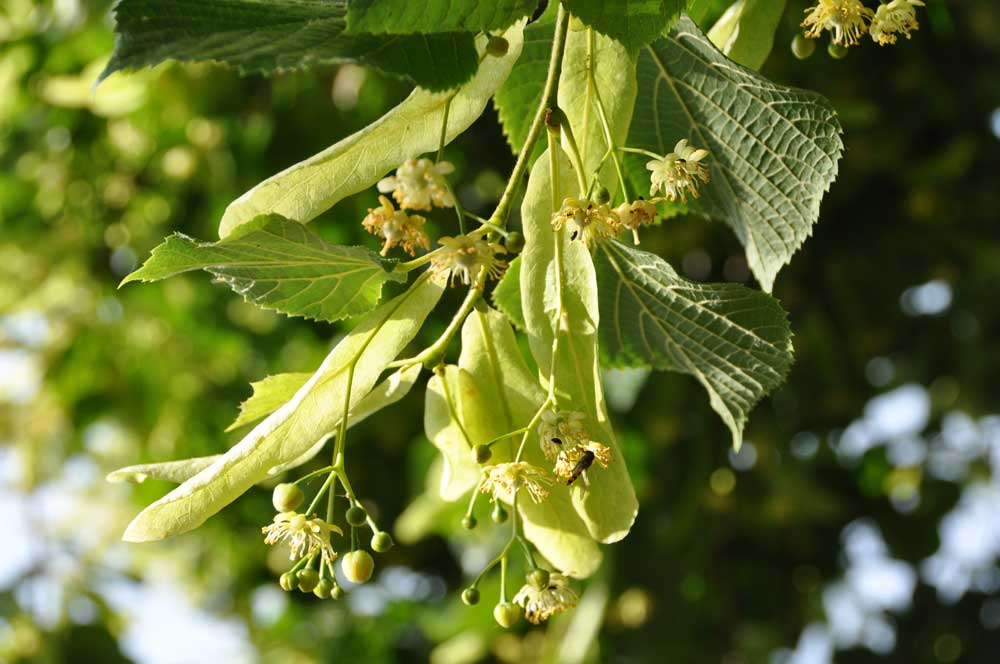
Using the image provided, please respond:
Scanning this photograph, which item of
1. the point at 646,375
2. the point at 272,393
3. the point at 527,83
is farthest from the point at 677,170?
the point at 646,375

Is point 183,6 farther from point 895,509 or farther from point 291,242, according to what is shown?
point 895,509

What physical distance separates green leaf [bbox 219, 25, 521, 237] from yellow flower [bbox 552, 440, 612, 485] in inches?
10.5

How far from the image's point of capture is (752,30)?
1.05m

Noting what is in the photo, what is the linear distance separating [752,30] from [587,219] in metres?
0.36

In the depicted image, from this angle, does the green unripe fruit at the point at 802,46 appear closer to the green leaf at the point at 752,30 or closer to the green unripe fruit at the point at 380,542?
the green leaf at the point at 752,30

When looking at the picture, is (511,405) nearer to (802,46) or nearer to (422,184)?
(422,184)

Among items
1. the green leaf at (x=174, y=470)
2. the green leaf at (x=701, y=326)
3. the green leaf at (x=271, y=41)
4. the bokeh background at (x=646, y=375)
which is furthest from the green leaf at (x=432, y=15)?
the bokeh background at (x=646, y=375)

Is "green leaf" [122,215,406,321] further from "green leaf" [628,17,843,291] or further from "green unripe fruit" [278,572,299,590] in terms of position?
"green leaf" [628,17,843,291]

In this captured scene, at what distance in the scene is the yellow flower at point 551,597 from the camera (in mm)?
954

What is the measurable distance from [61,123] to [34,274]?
2.17 ft

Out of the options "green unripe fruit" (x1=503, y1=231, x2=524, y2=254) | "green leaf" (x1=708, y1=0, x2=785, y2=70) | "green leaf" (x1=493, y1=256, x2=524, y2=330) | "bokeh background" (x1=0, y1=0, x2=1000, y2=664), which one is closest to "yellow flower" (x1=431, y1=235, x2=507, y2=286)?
"green unripe fruit" (x1=503, y1=231, x2=524, y2=254)

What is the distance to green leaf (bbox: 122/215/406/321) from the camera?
768 millimetres

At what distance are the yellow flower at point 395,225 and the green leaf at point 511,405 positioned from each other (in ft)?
0.49

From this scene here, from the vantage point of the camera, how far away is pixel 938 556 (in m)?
3.08
